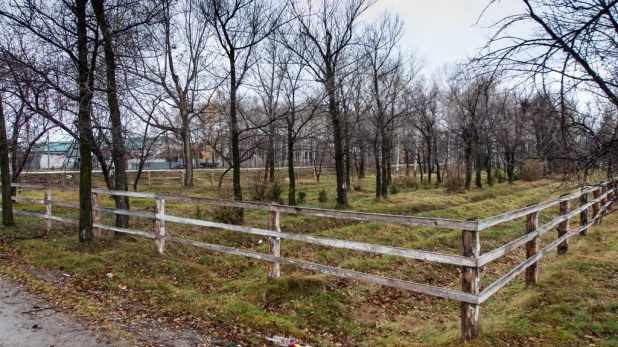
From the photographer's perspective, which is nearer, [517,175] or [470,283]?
[470,283]

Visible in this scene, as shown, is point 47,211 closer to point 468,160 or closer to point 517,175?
point 468,160

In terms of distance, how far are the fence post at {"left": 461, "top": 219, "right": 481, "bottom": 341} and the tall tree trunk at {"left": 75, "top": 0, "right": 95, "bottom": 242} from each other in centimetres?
677

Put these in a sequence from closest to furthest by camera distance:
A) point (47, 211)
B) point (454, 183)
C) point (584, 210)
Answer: point (584, 210) < point (47, 211) < point (454, 183)

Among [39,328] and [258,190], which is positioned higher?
[258,190]

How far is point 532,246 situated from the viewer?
560 centimetres

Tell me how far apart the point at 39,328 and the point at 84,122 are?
4236mm

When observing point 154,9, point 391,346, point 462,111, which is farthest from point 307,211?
point 462,111

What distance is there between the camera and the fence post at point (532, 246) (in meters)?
5.52

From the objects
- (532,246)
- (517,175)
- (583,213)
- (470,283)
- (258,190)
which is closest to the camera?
(470,283)

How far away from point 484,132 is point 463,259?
2738cm

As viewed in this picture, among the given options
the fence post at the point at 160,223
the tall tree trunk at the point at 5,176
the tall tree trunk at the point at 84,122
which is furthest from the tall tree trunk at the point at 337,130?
the tall tree trunk at the point at 5,176

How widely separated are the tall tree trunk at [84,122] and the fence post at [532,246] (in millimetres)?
7649

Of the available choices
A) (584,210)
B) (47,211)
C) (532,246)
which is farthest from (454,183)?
(47,211)

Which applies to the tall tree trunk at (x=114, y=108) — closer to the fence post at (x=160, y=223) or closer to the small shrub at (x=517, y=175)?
the fence post at (x=160, y=223)
